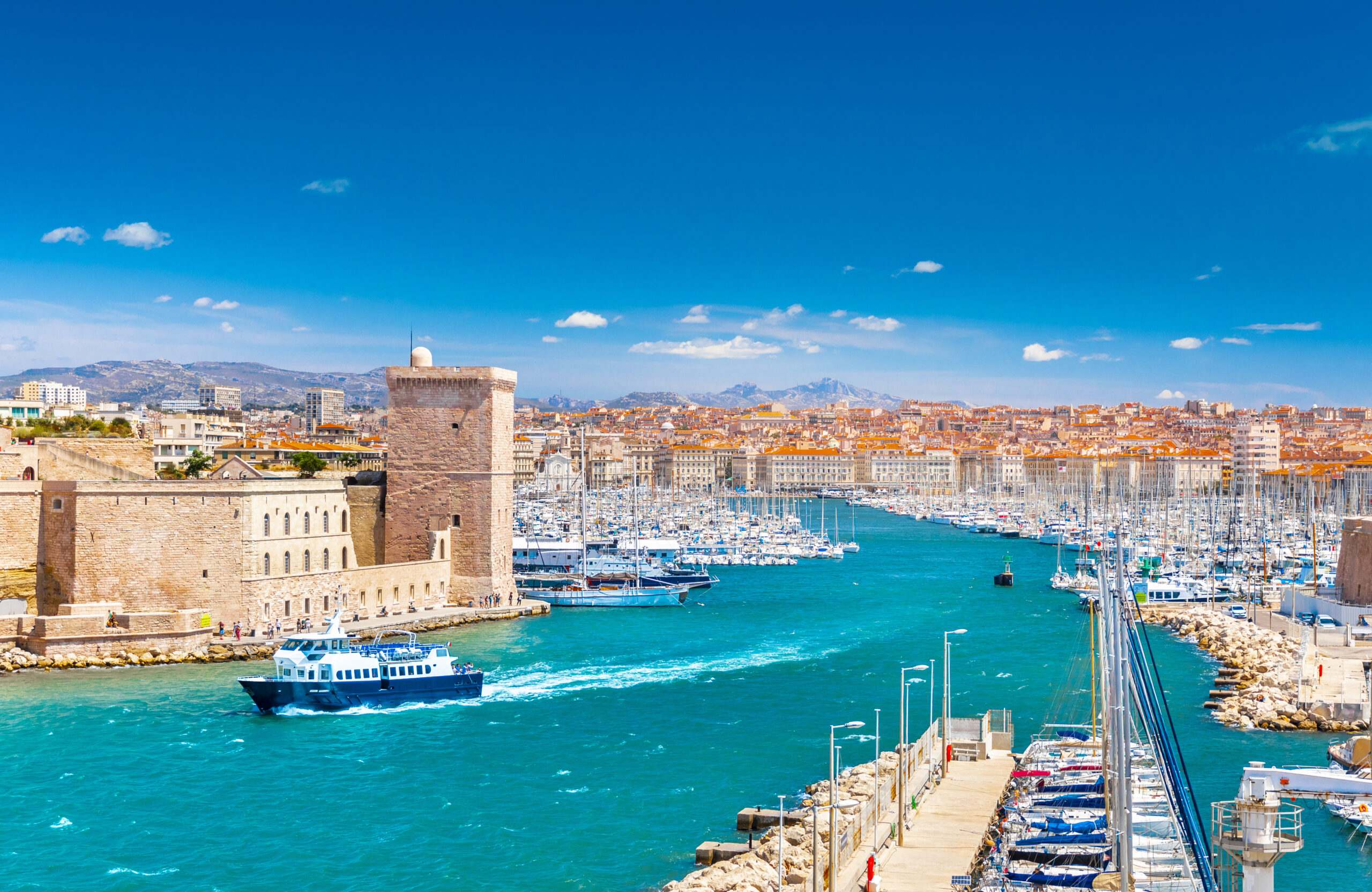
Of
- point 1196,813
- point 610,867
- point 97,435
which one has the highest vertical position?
point 97,435

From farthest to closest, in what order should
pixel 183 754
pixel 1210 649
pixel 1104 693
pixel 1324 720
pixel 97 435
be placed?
pixel 97 435 < pixel 1210 649 < pixel 1324 720 < pixel 183 754 < pixel 1104 693

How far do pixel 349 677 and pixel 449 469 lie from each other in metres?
10.6

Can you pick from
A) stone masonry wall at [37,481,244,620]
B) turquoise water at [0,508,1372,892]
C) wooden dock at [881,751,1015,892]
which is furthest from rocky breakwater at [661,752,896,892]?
stone masonry wall at [37,481,244,620]

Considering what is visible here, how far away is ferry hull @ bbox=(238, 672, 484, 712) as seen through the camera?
19.2m

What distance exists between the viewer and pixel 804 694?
21375 millimetres

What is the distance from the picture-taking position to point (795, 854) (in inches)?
484

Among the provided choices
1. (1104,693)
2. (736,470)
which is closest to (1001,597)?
(1104,693)

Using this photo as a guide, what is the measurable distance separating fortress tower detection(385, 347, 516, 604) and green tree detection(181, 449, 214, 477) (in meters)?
9.02

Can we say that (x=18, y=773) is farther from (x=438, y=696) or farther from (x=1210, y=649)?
(x=1210, y=649)

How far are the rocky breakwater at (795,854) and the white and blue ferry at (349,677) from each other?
25.6 ft

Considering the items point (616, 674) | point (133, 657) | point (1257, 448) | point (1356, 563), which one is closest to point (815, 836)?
point (616, 674)

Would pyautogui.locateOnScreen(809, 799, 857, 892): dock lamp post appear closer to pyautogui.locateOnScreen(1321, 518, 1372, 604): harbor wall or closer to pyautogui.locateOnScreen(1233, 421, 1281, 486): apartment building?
pyautogui.locateOnScreen(1321, 518, 1372, 604): harbor wall

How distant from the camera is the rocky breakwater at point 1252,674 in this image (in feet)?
60.9

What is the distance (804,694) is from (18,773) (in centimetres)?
1165
